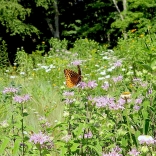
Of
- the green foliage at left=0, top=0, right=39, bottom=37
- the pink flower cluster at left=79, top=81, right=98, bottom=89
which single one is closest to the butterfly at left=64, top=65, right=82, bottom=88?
the pink flower cluster at left=79, top=81, right=98, bottom=89

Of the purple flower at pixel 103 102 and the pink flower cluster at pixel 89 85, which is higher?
the pink flower cluster at pixel 89 85

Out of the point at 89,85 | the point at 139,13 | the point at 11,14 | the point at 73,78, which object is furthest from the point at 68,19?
the point at 89,85

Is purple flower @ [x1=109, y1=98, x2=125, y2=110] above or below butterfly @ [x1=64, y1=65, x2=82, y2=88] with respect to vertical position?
below

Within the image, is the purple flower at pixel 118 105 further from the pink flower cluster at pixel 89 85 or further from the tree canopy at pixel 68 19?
the tree canopy at pixel 68 19

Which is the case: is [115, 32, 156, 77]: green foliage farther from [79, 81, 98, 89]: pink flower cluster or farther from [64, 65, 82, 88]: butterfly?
[64, 65, 82, 88]: butterfly

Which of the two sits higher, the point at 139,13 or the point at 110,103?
the point at 139,13

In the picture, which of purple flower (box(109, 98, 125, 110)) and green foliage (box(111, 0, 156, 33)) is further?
green foliage (box(111, 0, 156, 33))

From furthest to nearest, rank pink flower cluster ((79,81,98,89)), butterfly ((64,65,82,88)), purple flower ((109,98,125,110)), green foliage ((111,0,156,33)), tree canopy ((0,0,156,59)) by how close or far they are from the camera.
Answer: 1. tree canopy ((0,0,156,59))
2. green foliage ((111,0,156,33))
3. butterfly ((64,65,82,88))
4. pink flower cluster ((79,81,98,89))
5. purple flower ((109,98,125,110))

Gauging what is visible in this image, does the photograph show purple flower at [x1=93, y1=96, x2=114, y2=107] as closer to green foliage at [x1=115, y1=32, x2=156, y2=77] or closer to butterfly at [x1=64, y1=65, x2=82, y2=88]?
green foliage at [x1=115, y1=32, x2=156, y2=77]

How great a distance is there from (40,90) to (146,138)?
4.47 meters

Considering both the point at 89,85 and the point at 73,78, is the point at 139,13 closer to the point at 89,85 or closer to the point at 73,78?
the point at 73,78

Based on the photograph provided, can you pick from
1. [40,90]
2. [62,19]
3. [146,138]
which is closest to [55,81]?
[40,90]

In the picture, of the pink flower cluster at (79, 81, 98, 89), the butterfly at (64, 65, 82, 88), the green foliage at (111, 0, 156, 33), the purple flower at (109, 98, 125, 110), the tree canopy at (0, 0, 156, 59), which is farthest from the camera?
the tree canopy at (0, 0, 156, 59)

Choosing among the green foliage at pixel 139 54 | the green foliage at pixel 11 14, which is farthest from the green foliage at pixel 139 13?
the green foliage at pixel 139 54
